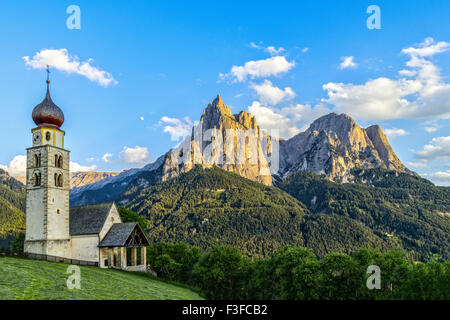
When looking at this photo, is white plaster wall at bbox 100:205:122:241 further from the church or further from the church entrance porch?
the church entrance porch

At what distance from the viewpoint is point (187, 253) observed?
249 ft

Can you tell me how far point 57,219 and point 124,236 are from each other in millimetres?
9035

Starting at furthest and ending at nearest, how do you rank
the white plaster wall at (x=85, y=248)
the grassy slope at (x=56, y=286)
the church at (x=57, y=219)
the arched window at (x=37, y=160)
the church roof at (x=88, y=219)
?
the church roof at (x=88, y=219), the white plaster wall at (x=85, y=248), the arched window at (x=37, y=160), the church at (x=57, y=219), the grassy slope at (x=56, y=286)

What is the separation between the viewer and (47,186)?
54.0 metres

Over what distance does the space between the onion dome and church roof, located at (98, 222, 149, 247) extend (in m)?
16.4

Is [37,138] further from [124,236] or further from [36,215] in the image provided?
[124,236]

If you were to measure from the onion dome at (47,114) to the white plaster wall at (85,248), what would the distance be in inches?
624

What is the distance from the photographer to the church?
5384 centimetres

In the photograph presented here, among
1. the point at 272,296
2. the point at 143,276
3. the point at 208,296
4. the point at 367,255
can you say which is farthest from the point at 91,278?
the point at 367,255

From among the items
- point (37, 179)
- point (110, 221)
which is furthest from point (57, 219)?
point (110, 221)

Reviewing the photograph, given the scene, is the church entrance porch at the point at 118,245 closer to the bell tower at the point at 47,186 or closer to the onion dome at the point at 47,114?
the bell tower at the point at 47,186

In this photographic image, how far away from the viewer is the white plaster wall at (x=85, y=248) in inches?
2221

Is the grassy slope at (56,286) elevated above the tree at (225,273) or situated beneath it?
elevated above

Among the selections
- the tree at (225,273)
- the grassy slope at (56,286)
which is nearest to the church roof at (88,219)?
the grassy slope at (56,286)
